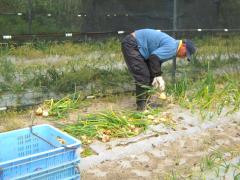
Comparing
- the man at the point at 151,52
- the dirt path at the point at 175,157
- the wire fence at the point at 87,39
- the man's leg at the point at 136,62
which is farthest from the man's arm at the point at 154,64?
the wire fence at the point at 87,39

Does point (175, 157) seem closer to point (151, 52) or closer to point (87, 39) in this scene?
point (151, 52)

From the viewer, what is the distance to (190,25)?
8375 millimetres

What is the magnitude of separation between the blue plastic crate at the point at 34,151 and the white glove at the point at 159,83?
2.28 metres

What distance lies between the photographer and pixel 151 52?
6266 mm

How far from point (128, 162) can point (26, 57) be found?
2864mm

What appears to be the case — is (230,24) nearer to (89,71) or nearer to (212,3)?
(212,3)

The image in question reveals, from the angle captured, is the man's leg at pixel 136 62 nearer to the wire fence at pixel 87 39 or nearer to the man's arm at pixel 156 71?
the man's arm at pixel 156 71

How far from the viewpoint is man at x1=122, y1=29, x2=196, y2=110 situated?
19.9 ft

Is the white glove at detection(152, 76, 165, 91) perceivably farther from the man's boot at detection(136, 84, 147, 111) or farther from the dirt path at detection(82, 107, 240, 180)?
the dirt path at detection(82, 107, 240, 180)

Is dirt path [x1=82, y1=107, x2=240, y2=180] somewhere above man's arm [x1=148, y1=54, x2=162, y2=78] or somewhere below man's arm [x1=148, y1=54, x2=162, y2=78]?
below

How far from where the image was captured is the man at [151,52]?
6.07 m

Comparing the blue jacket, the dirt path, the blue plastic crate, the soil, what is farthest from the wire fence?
the blue plastic crate

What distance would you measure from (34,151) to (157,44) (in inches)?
103

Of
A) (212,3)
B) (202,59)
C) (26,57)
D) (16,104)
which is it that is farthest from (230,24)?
(16,104)
